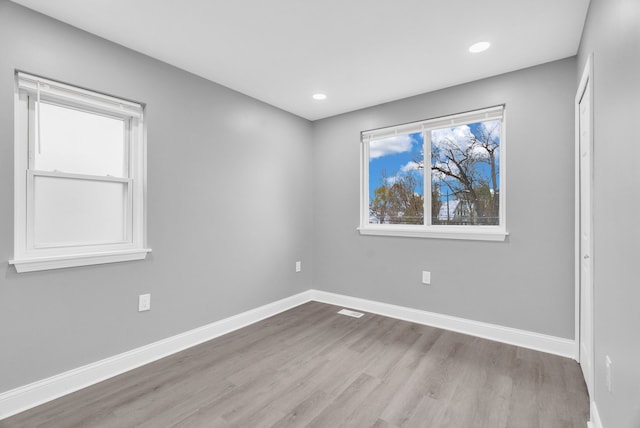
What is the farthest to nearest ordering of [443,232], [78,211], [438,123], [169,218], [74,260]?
1. [438,123]
2. [443,232]
3. [169,218]
4. [78,211]
5. [74,260]

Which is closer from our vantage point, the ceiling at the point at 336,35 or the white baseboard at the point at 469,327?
the ceiling at the point at 336,35

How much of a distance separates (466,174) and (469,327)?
1535 mm

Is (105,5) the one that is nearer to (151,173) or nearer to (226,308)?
(151,173)

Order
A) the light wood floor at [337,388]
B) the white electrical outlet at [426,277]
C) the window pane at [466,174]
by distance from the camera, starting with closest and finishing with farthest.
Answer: the light wood floor at [337,388], the window pane at [466,174], the white electrical outlet at [426,277]

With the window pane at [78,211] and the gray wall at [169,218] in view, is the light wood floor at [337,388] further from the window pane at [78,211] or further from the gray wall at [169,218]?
the window pane at [78,211]

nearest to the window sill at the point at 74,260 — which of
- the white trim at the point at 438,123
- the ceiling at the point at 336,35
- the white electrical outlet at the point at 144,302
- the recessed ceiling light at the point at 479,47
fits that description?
the white electrical outlet at the point at 144,302

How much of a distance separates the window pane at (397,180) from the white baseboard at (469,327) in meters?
1.01

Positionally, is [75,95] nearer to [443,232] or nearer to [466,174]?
[443,232]

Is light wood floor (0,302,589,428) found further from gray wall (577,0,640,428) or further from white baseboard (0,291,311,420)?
gray wall (577,0,640,428)

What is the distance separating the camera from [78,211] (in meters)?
2.19

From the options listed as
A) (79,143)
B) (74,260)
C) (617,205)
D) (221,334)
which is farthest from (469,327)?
Result: (79,143)

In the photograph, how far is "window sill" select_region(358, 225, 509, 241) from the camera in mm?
2877

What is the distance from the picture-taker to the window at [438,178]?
2.97 m

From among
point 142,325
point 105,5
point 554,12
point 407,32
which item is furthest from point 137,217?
point 554,12
